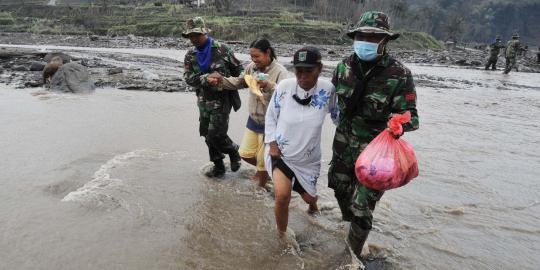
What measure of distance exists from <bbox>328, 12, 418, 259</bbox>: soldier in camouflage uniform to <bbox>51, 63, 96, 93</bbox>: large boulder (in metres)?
9.23

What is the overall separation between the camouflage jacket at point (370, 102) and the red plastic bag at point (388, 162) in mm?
136

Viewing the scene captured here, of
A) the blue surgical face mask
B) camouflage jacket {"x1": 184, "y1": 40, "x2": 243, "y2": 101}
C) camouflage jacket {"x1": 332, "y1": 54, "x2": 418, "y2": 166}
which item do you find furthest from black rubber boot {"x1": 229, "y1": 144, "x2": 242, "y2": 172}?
the blue surgical face mask

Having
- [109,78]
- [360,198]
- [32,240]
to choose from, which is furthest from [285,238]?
[109,78]

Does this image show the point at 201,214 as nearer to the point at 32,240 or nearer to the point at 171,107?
the point at 32,240

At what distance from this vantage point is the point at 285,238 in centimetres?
367

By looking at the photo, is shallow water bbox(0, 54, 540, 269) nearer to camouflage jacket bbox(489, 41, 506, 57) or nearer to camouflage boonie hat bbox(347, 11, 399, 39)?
camouflage boonie hat bbox(347, 11, 399, 39)

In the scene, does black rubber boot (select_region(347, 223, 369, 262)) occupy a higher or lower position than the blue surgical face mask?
lower

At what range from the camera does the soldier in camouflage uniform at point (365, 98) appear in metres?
3.03

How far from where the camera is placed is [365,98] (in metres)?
3.12

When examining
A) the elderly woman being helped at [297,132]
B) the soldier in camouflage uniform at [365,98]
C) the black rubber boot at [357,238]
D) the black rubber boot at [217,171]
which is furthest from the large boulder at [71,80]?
the black rubber boot at [357,238]

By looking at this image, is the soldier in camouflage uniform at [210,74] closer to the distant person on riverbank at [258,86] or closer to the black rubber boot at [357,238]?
the distant person on riverbank at [258,86]

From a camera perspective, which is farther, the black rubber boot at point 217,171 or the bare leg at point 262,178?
the black rubber boot at point 217,171

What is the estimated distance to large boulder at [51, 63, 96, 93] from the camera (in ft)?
35.1

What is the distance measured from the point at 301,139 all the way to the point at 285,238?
93cm
